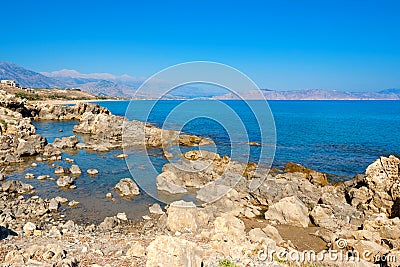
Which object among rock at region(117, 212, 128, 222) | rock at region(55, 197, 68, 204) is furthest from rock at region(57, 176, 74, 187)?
rock at region(117, 212, 128, 222)

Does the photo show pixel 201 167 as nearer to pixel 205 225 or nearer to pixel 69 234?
pixel 205 225

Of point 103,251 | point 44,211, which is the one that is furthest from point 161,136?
point 103,251

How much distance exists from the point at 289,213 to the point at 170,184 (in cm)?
1037

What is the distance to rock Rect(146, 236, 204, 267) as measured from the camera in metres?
8.36

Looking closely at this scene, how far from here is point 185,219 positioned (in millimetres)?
16656

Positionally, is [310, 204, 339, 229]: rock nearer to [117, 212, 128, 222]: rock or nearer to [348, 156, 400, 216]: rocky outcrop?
[348, 156, 400, 216]: rocky outcrop

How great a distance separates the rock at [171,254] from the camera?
8.36 meters

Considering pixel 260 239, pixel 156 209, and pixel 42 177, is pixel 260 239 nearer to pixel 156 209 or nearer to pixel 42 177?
pixel 156 209

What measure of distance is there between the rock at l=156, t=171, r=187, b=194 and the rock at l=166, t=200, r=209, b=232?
24.4ft

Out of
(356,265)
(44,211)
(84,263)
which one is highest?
(356,265)

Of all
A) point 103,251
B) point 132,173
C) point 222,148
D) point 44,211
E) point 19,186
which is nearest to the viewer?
point 103,251

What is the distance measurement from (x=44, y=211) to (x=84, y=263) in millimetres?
10805

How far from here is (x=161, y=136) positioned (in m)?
49.5

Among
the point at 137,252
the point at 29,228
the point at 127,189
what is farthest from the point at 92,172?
the point at 137,252
